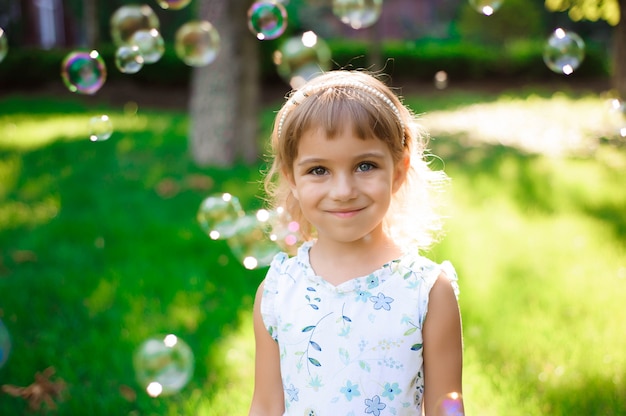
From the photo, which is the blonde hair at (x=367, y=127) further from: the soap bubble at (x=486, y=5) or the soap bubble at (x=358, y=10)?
the soap bubble at (x=358, y=10)

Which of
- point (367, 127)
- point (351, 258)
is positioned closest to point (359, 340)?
point (351, 258)

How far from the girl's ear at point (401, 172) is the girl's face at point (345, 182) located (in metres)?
0.10

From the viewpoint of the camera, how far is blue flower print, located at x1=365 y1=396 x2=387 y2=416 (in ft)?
5.68

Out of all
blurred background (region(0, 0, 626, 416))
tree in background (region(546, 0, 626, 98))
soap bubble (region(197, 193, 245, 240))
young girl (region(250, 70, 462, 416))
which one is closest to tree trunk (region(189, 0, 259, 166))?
blurred background (region(0, 0, 626, 416))

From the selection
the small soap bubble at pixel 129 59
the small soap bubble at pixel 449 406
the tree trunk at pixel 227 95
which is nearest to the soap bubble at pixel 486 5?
the small soap bubble at pixel 129 59

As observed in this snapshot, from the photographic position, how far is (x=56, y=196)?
19.5 ft

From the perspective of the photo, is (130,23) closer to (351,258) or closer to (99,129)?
(99,129)

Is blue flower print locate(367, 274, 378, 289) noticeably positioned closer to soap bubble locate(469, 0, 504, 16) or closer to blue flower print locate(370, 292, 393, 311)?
blue flower print locate(370, 292, 393, 311)

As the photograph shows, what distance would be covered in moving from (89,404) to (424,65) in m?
14.2

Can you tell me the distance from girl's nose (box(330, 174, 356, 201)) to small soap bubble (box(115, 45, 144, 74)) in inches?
77.4

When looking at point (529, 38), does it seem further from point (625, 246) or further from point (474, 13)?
point (625, 246)

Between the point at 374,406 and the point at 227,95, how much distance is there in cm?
560

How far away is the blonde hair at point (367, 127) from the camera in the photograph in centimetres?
172

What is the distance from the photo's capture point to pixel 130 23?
3.85 m
